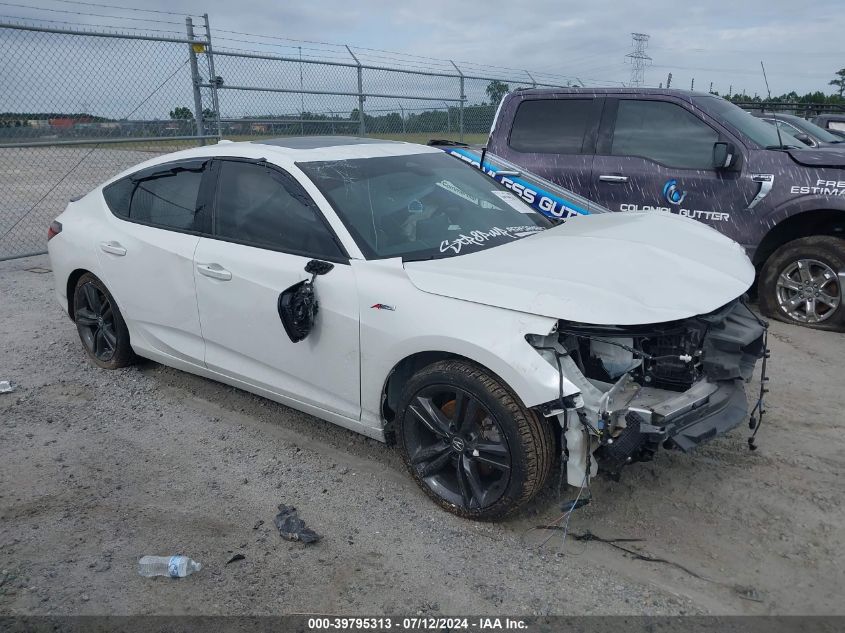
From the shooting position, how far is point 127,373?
5.04 m

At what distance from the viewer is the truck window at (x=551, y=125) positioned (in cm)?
668

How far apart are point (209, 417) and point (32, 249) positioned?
6231 millimetres

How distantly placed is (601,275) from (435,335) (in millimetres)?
785

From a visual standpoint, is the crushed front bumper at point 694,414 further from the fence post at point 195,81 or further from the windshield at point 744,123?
the fence post at point 195,81

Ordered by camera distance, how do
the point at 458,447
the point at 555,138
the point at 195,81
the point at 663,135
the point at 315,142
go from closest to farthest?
1. the point at 458,447
2. the point at 315,142
3. the point at 663,135
4. the point at 555,138
5. the point at 195,81

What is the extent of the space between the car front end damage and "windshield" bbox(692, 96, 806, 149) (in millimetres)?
3472

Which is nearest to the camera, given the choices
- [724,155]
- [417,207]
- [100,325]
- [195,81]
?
[417,207]

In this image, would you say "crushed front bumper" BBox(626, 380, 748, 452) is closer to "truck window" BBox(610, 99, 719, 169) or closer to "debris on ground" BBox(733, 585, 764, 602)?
"debris on ground" BBox(733, 585, 764, 602)

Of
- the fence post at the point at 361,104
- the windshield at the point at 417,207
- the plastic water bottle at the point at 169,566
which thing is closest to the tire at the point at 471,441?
the windshield at the point at 417,207

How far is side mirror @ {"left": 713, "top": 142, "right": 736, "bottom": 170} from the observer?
18.9ft

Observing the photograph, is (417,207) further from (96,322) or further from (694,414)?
(96,322)

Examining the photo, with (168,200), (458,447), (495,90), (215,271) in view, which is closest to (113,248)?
(168,200)

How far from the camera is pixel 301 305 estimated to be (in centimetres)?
339

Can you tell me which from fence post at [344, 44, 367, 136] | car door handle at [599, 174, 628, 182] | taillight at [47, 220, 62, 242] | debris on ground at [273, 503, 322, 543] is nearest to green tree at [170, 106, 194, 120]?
fence post at [344, 44, 367, 136]
